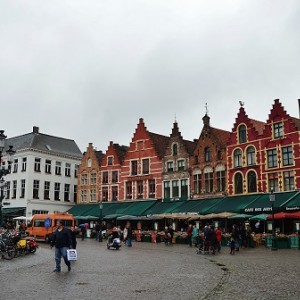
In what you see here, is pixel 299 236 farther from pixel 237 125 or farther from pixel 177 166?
pixel 177 166

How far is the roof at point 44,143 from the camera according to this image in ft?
195

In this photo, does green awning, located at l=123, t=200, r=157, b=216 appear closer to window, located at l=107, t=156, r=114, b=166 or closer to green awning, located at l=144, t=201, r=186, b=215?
green awning, located at l=144, t=201, r=186, b=215

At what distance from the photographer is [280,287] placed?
11672 mm

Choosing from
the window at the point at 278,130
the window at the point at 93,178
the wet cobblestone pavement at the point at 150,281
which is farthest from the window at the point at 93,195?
the wet cobblestone pavement at the point at 150,281

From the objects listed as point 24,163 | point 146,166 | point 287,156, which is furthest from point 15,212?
point 287,156

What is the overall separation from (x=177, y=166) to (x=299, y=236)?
67.6 ft

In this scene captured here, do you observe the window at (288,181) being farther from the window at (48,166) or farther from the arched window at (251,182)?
the window at (48,166)

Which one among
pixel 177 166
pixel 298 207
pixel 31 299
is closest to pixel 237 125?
pixel 177 166

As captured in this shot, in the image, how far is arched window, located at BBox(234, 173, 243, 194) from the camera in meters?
41.8

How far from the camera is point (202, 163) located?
149ft

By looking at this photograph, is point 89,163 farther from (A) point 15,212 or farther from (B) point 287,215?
(B) point 287,215

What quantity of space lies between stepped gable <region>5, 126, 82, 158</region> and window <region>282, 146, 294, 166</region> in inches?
1288

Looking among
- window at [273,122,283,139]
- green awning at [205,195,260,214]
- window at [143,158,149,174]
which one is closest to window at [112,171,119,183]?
window at [143,158,149,174]

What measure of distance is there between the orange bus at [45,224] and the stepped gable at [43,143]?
21304 mm
